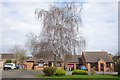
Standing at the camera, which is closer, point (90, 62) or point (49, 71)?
point (49, 71)

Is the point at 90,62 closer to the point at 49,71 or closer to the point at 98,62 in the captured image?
the point at 98,62

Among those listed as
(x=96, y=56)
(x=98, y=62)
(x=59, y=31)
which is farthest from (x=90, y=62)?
(x=59, y=31)

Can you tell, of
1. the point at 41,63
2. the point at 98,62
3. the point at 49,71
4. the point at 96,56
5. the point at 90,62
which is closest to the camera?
the point at 49,71

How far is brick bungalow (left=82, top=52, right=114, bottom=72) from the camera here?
6962 cm

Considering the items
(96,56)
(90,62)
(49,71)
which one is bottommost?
(49,71)

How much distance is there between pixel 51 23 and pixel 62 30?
1.94 meters

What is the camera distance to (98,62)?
69875mm

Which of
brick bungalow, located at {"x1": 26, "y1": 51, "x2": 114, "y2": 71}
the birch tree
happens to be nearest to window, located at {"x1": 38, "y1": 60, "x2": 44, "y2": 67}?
brick bungalow, located at {"x1": 26, "y1": 51, "x2": 114, "y2": 71}

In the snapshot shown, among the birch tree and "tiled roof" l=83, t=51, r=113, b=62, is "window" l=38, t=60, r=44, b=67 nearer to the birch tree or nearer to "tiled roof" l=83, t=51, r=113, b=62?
"tiled roof" l=83, t=51, r=113, b=62

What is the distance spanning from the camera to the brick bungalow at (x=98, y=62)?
69.6m

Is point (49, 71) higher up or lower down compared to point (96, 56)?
lower down

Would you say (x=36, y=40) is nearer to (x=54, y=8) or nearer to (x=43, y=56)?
(x=43, y=56)

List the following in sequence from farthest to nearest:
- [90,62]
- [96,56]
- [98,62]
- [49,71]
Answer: [96,56] < [90,62] < [98,62] < [49,71]

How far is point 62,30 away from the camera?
37312 millimetres
